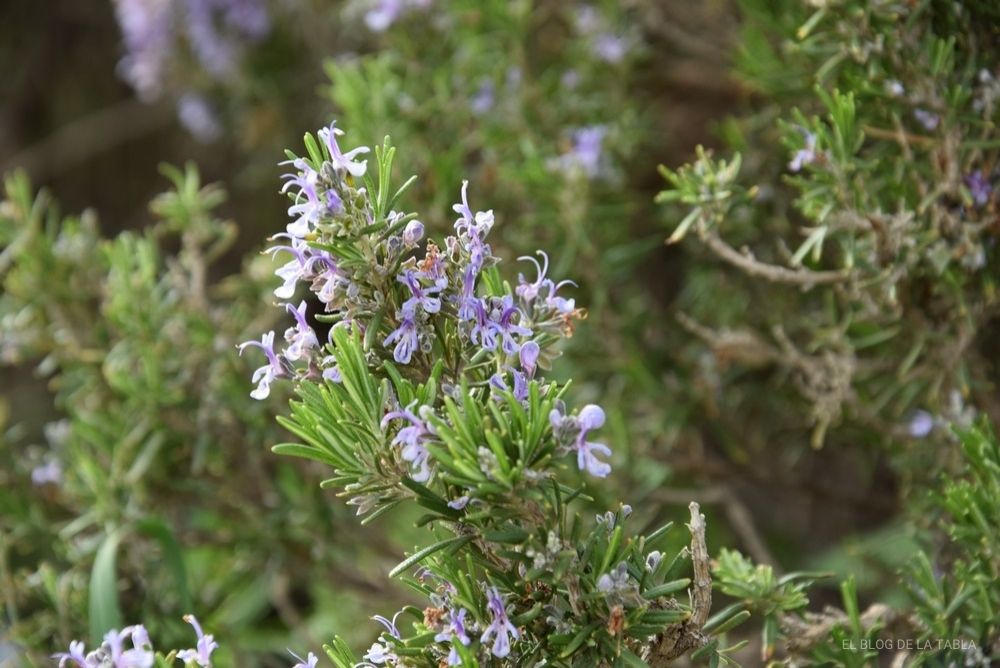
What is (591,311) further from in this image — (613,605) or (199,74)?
(199,74)

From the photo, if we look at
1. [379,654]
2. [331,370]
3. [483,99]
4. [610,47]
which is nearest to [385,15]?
[483,99]

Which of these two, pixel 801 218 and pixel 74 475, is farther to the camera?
pixel 801 218

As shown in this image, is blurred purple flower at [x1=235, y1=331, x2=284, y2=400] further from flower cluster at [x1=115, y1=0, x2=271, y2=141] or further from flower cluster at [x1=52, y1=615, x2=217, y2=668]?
flower cluster at [x1=115, y1=0, x2=271, y2=141]

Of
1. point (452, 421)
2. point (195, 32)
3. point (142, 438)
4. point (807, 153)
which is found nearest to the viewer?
point (452, 421)

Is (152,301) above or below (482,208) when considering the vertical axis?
above

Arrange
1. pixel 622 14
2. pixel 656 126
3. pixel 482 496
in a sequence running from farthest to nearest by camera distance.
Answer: pixel 656 126
pixel 622 14
pixel 482 496

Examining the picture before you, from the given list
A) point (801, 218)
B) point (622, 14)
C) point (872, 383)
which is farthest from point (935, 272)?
point (622, 14)

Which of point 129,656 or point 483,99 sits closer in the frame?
point 129,656

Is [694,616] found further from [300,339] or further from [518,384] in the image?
[300,339]

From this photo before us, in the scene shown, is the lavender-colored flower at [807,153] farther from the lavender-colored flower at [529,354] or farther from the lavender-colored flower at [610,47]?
the lavender-colored flower at [610,47]
